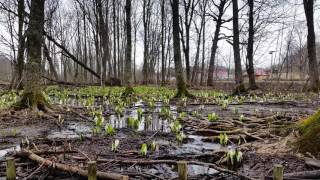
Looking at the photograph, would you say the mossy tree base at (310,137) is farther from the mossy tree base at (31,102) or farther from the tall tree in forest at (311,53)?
the tall tree in forest at (311,53)

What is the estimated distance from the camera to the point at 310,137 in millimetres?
4699

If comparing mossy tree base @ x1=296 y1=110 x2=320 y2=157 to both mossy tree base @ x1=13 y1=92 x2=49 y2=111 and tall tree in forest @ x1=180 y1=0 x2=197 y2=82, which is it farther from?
tall tree in forest @ x1=180 y1=0 x2=197 y2=82

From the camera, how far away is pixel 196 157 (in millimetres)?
4980

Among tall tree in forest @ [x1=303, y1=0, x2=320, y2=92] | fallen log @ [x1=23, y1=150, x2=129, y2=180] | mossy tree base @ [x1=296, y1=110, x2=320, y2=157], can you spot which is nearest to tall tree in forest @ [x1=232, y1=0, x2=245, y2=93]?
tall tree in forest @ [x1=303, y1=0, x2=320, y2=92]

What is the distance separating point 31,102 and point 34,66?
1035mm

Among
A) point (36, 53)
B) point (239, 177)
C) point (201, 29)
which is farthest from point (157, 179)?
point (201, 29)

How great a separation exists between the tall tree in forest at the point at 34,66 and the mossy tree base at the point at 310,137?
694cm

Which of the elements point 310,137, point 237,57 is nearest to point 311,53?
point 237,57

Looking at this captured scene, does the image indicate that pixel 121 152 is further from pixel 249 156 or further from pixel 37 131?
pixel 37 131

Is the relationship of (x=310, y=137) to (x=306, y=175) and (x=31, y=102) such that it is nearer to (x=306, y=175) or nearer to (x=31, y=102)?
(x=306, y=175)

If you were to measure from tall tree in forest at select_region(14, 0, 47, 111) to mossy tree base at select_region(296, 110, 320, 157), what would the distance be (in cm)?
694

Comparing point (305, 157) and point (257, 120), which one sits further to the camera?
point (257, 120)

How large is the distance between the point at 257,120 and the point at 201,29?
1247 inches

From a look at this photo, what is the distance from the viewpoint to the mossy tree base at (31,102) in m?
9.25
